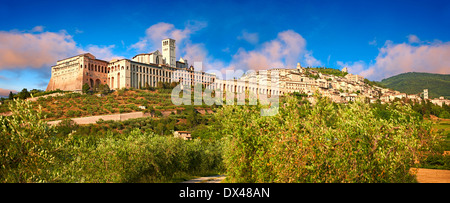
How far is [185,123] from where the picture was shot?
2478 inches

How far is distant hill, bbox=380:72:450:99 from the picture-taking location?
131m

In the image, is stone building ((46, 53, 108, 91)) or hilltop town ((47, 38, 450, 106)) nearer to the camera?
stone building ((46, 53, 108, 91))

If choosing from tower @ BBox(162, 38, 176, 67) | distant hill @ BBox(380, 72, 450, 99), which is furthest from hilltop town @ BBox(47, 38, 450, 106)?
distant hill @ BBox(380, 72, 450, 99)

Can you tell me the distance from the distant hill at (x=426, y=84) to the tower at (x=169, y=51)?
4290 inches

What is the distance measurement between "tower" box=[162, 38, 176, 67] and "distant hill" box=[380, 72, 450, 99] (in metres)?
109

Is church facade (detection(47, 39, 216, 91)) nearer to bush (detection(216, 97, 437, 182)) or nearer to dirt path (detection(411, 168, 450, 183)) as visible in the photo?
dirt path (detection(411, 168, 450, 183))

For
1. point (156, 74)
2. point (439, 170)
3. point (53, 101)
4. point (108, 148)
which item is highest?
point (156, 74)

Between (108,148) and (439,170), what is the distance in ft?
102

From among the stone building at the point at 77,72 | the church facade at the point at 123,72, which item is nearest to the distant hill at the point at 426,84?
the church facade at the point at 123,72

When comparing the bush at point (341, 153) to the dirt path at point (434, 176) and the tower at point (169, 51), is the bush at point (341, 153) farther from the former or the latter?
the tower at point (169, 51)

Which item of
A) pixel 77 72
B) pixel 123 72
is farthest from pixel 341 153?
pixel 77 72
